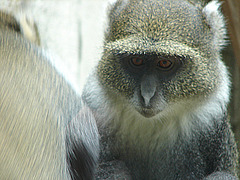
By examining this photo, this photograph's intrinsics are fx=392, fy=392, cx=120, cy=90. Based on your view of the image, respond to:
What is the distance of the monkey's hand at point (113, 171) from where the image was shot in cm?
309

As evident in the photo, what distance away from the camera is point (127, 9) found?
10.3ft

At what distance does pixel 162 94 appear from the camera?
285 centimetres

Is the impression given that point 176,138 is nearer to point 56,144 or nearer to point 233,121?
point 56,144

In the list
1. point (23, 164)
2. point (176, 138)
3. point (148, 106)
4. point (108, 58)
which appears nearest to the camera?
point (23, 164)

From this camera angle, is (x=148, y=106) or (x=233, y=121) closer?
(x=148, y=106)

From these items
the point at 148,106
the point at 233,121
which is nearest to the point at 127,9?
the point at 148,106

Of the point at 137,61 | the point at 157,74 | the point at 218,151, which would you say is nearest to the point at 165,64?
the point at 157,74

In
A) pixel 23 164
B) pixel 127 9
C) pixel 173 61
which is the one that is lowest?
pixel 23 164

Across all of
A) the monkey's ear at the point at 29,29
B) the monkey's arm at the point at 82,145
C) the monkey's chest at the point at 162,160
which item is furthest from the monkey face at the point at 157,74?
the monkey's ear at the point at 29,29

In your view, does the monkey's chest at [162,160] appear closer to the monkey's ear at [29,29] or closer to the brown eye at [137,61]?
the brown eye at [137,61]

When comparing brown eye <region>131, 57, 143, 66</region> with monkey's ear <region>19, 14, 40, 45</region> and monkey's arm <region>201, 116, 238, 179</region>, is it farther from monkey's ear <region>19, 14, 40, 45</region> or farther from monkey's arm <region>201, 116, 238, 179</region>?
monkey's arm <region>201, 116, 238, 179</region>

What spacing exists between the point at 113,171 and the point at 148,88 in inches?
31.6

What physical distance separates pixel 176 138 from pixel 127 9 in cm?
115

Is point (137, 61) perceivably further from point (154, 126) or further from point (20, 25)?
point (20, 25)
